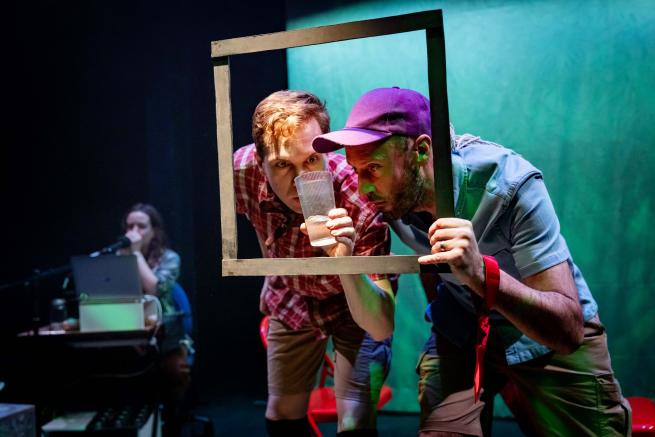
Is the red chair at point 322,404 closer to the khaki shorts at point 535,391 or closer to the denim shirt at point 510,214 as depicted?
the khaki shorts at point 535,391

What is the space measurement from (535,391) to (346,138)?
0.97m

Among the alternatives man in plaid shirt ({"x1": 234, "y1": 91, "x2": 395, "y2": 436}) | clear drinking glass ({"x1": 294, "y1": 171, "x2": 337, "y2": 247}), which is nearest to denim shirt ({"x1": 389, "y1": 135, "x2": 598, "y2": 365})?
man in plaid shirt ({"x1": 234, "y1": 91, "x2": 395, "y2": 436})

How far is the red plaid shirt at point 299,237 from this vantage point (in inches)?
71.1

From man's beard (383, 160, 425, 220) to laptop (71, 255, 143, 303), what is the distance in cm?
230

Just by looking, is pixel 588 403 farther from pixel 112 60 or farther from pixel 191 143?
pixel 112 60

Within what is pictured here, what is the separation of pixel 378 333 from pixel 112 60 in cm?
319

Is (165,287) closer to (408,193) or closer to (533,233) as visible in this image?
(408,193)

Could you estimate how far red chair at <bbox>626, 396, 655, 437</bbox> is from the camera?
2.14m

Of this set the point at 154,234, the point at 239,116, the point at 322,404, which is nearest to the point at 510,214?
the point at 239,116

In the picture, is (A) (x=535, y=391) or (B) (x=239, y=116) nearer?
(A) (x=535, y=391)

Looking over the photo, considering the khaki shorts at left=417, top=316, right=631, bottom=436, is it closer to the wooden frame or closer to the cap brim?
the wooden frame

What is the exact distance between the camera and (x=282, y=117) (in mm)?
1739

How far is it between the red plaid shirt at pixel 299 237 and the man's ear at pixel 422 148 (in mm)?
229

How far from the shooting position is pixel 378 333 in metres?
1.93
